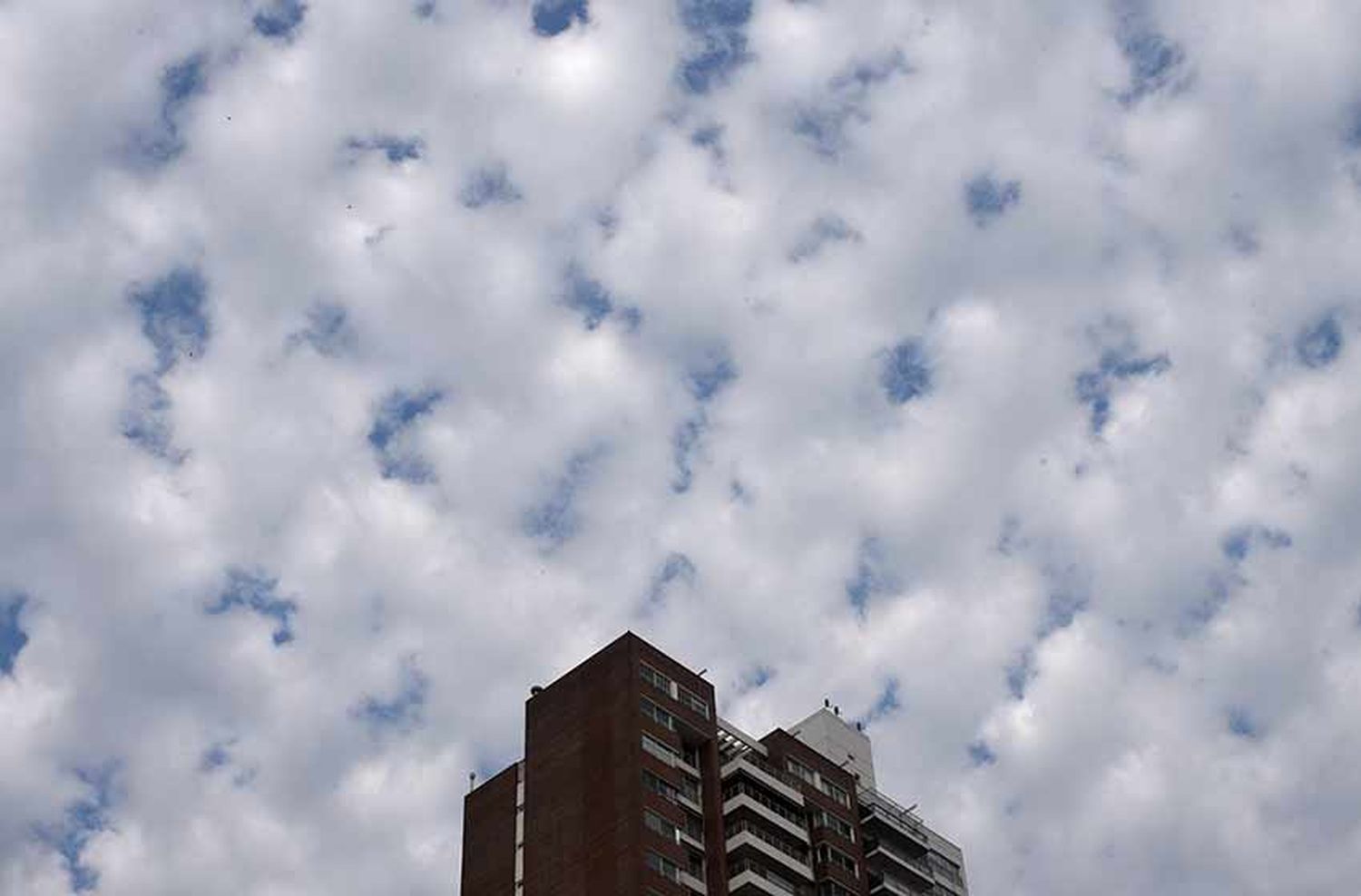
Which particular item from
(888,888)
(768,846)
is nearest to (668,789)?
(768,846)

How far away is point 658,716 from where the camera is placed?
150250mm

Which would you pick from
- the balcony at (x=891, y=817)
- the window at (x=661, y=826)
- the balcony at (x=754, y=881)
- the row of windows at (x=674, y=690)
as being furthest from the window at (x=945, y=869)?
the window at (x=661, y=826)

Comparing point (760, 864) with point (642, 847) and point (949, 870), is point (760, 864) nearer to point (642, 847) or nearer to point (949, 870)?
point (642, 847)

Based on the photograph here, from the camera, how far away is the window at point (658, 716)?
490 feet

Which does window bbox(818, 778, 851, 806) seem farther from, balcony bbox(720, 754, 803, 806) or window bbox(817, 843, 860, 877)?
window bbox(817, 843, 860, 877)

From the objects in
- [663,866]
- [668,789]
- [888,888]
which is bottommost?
[663,866]

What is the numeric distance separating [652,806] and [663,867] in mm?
5332

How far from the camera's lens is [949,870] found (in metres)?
182

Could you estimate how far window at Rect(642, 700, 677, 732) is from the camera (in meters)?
149

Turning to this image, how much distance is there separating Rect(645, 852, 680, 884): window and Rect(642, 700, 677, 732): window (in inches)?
516

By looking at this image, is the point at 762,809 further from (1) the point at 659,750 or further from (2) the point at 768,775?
(1) the point at 659,750

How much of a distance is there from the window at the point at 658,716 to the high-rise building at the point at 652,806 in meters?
0.14

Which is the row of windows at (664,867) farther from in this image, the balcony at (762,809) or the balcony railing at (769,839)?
the balcony at (762,809)

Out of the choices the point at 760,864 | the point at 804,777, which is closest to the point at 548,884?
the point at 760,864
